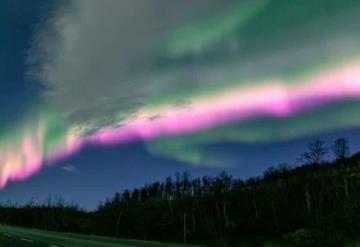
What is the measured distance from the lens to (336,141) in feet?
452

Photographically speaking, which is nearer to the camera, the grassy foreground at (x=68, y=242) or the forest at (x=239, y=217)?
the grassy foreground at (x=68, y=242)

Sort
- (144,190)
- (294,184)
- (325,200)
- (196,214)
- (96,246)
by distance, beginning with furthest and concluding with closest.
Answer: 1. (144,190)
2. (294,184)
3. (196,214)
4. (325,200)
5. (96,246)

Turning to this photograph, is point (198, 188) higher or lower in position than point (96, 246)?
higher

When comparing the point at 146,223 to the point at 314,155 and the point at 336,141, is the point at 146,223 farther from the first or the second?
the point at 336,141

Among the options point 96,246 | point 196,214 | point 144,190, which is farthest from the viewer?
point 144,190

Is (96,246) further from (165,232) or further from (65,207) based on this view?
(65,207)

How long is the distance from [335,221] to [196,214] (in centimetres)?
5153

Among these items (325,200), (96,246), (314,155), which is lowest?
(96,246)

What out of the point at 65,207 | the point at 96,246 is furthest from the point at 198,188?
the point at 96,246

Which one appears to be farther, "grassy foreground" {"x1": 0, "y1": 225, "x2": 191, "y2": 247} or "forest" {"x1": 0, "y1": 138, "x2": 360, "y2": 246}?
"forest" {"x1": 0, "y1": 138, "x2": 360, "y2": 246}

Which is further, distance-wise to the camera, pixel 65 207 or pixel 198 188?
pixel 198 188

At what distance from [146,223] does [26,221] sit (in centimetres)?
5136

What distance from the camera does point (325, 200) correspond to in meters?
82.6

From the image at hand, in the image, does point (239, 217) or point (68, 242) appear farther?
point (239, 217)
